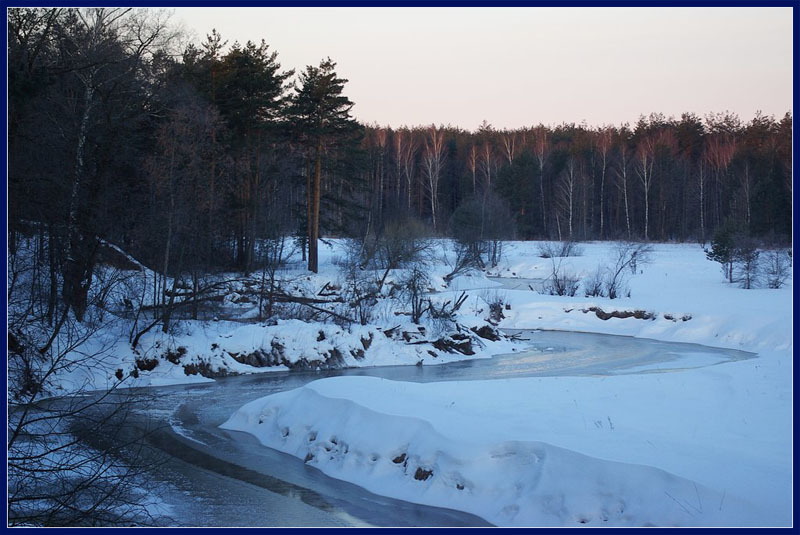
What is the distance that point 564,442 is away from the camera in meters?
9.30

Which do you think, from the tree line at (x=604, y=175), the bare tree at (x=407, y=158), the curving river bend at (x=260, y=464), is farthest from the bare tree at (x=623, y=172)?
the curving river bend at (x=260, y=464)

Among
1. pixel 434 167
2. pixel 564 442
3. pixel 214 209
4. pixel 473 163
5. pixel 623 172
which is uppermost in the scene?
pixel 473 163

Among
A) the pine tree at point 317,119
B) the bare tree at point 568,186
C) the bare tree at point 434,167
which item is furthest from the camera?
the bare tree at point 434,167

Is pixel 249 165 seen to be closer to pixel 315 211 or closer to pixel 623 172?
pixel 315 211

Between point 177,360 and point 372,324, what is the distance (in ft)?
24.9

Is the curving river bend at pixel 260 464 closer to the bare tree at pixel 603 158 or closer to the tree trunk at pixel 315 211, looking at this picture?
the tree trunk at pixel 315 211

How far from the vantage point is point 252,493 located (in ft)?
32.7

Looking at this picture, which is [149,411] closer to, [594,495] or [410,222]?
[594,495]

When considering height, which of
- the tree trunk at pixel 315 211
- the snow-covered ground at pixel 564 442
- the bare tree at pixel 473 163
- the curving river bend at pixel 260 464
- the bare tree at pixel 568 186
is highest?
the bare tree at pixel 473 163

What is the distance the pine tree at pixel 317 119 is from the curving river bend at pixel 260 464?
17968 millimetres

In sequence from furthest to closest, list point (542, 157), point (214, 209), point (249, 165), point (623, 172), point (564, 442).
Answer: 1. point (542, 157)
2. point (623, 172)
3. point (249, 165)
4. point (214, 209)
5. point (564, 442)

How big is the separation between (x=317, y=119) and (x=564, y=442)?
31132 mm

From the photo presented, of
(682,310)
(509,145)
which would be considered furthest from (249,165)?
(509,145)

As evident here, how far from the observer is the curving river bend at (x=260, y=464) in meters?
8.95
